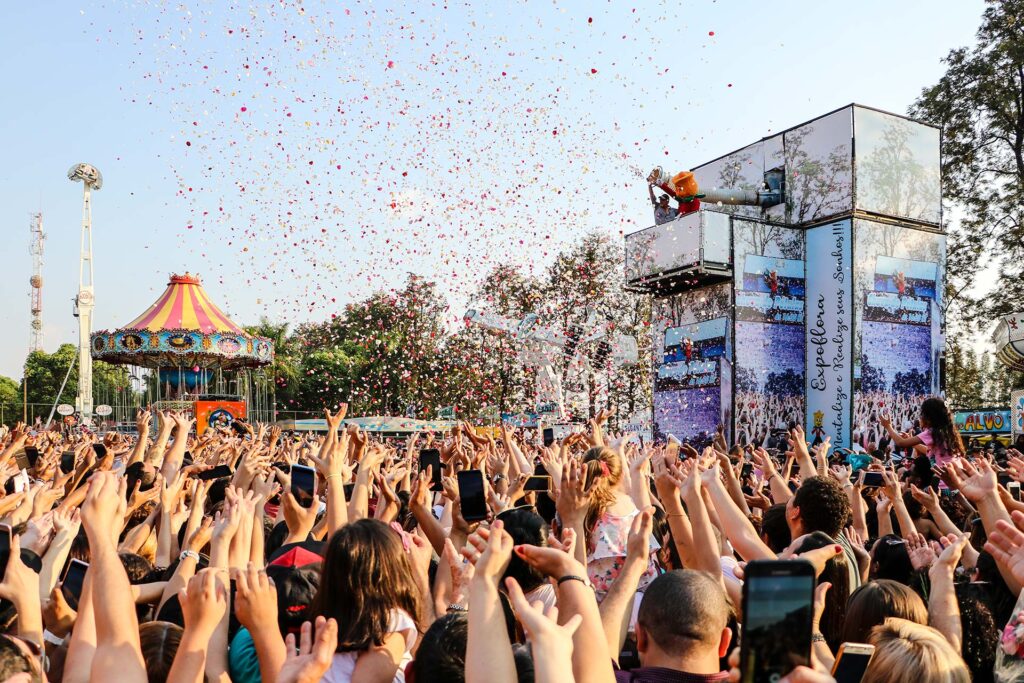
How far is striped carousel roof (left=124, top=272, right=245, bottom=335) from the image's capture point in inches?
1759

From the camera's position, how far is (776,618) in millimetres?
1550

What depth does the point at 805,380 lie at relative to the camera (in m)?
28.0

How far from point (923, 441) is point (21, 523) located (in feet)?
25.7

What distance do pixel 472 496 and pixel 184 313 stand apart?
146 feet

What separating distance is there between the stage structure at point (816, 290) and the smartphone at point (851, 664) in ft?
80.2

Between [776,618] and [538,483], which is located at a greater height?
[776,618]

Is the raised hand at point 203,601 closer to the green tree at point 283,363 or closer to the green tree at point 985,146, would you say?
the green tree at point 985,146

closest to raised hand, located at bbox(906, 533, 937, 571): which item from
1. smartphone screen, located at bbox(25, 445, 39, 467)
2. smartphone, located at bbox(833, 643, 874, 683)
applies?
smartphone, located at bbox(833, 643, 874, 683)

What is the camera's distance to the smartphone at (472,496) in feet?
14.6

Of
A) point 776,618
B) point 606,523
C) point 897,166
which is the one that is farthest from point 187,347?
point 776,618

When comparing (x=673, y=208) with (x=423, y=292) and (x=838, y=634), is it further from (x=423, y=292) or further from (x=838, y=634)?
(x=838, y=634)

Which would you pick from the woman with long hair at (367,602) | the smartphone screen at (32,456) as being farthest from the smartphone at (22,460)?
the woman with long hair at (367,602)

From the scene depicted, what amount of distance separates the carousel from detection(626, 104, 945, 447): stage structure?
71.7ft

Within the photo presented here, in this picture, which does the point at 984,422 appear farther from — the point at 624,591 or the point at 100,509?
the point at 100,509
